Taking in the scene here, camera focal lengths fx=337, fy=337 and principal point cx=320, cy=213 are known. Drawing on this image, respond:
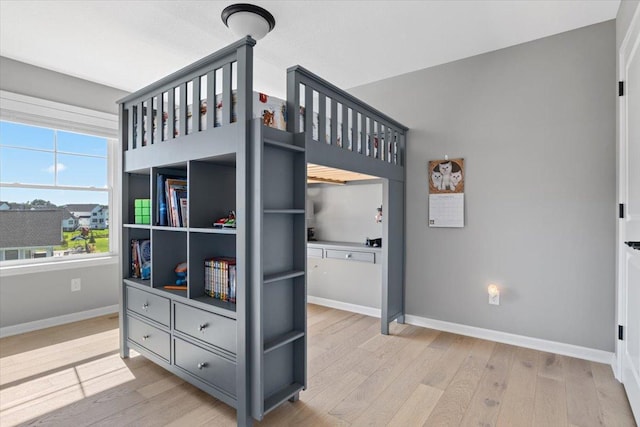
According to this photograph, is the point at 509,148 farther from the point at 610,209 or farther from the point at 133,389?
the point at 133,389

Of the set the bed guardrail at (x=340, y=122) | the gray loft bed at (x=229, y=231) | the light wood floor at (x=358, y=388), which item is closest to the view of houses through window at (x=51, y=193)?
the light wood floor at (x=358, y=388)

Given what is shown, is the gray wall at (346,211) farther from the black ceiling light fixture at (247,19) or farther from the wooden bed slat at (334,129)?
the black ceiling light fixture at (247,19)

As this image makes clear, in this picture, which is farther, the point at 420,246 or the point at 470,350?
the point at 420,246

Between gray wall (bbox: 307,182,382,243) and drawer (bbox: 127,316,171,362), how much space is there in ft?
6.99

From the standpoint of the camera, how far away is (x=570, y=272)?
2.55m

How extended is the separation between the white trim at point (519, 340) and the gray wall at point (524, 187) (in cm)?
5

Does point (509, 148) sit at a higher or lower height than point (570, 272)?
higher

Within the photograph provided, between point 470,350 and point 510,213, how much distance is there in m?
1.16

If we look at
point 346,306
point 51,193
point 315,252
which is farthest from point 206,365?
point 51,193

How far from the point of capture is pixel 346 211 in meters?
3.78

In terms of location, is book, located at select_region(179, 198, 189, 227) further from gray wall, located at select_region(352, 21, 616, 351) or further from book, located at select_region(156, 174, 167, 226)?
gray wall, located at select_region(352, 21, 616, 351)

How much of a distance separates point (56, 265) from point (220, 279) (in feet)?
7.68

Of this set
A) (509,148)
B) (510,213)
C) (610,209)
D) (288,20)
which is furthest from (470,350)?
(288,20)

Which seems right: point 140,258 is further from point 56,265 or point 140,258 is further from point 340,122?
point 340,122
